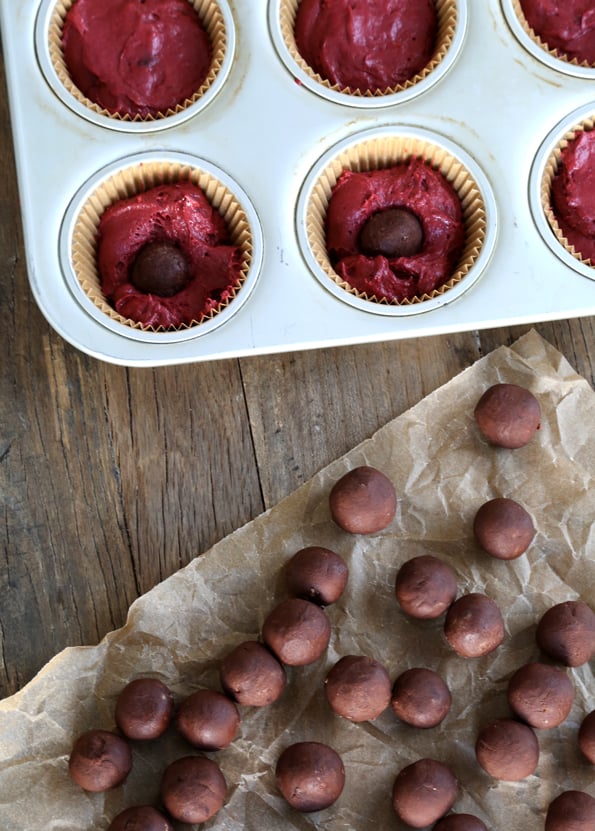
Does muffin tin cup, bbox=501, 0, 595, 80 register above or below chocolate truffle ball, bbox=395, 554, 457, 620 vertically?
above

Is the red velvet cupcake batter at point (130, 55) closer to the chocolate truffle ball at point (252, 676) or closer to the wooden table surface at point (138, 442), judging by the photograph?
the wooden table surface at point (138, 442)

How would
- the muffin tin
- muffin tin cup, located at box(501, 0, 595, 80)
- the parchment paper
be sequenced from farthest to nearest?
muffin tin cup, located at box(501, 0, 595, 80) < the muffin tin < the parchment paper

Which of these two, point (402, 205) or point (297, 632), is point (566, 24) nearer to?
point (402, 205)

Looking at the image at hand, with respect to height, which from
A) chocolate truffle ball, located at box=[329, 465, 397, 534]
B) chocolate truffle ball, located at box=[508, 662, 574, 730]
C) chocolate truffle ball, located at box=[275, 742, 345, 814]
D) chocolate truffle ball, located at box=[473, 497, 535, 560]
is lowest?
chocolate truffle ball, located at box=[275, 742, 345, 814]

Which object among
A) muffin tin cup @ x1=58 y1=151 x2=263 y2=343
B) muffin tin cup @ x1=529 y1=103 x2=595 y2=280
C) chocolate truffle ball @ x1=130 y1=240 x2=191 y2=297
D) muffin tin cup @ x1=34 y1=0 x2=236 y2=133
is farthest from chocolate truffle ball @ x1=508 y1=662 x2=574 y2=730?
muffin tin cup @ x1=34 y1=0 x2=236 y2=133

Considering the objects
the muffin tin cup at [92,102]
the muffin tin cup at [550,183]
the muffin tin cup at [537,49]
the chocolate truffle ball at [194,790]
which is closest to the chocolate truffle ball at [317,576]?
the chocolate truffle ball at [194,790]

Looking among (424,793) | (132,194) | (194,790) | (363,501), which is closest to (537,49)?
(132,194)

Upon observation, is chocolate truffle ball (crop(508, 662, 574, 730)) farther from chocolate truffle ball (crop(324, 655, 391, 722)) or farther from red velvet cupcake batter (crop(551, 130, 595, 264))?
red velvet cupcake batter (crop(551, 130, 595, 264))
